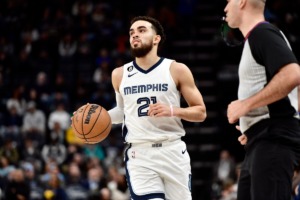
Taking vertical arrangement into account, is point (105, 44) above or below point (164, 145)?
above

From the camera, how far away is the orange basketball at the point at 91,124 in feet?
22.5

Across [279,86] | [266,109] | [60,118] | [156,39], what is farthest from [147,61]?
[60,118]

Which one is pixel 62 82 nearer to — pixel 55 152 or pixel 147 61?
pixel 55 152

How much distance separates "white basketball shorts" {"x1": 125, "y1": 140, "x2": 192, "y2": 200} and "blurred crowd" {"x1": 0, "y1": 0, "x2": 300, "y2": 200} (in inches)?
277

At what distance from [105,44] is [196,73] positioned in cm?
303

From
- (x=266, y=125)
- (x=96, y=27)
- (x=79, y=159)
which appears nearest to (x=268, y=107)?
(x=266, y=125)

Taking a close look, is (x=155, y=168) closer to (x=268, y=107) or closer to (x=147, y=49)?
(x=147, y=49)

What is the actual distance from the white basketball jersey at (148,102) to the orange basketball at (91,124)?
228 millimetres

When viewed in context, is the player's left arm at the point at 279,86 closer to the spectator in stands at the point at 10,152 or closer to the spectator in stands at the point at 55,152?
the spectator in stands at the point at 55,152

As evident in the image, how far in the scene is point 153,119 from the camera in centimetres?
665

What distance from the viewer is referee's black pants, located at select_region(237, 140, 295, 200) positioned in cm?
439

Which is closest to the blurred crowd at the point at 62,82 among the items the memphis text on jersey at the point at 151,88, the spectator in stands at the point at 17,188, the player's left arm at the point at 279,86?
the spectator in stands at the point at 17,188

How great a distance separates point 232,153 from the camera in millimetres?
17094

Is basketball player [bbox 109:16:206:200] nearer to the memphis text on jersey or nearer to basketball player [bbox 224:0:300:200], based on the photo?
the memphis text on jersey
